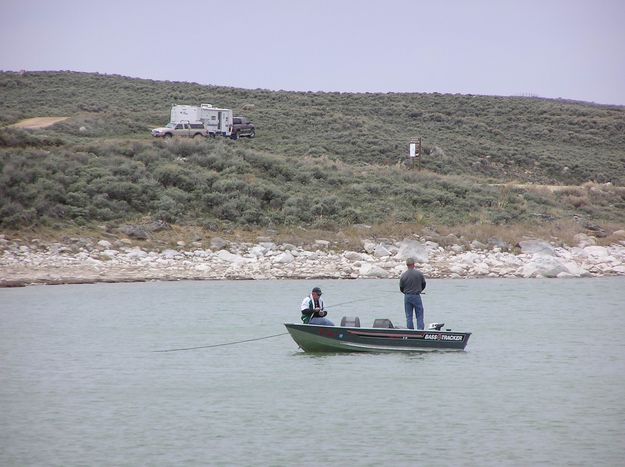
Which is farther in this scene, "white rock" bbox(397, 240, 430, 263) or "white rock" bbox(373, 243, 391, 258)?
"white rock" bbox(373, 243, 391, 258)

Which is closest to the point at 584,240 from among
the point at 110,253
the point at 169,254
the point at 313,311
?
the point at 169,254

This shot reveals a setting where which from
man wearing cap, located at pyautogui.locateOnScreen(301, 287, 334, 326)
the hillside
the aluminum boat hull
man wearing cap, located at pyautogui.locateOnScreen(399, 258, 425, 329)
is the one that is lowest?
the aluminum boat hull

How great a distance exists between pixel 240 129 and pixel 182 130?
8551 millimetres

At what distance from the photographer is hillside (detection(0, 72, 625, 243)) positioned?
39906mm

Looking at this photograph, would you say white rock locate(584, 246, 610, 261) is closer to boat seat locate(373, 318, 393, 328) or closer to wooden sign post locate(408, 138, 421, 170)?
wooden sign post locate(408, 138, 421, 170)

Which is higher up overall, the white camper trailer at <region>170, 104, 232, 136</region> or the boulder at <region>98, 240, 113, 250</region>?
the white camper trailer at <region>170, 104, 232, 136</region>

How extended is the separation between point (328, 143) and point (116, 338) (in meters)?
48.0

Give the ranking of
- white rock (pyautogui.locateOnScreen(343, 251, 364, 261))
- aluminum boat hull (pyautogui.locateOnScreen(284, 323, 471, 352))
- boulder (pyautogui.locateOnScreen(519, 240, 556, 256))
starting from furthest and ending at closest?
boulder (pyautogui.locateOnScreen(519, 240, 556, 256)) < white rock (pyautogui.locateOnScreen(343, 251, 364, 261)) < aluminum boat hull (pyautogui.locateOnScreen(284, 323, 471, 352))

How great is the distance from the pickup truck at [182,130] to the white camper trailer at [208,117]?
1492mm

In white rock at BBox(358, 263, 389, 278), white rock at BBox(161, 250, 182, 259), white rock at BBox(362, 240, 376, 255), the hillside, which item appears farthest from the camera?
the hillside

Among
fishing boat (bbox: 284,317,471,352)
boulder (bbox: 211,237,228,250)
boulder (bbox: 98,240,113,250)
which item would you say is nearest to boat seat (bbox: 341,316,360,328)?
fishing boat (bbox: 284,317,471,352)

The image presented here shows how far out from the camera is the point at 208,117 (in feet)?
200

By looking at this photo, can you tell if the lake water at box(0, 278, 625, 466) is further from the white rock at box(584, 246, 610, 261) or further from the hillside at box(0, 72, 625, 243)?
the hillside at box(0, 72, 625, 243)

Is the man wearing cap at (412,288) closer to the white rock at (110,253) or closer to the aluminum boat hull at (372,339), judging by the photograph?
the aluminum boat hull at (372,339)
